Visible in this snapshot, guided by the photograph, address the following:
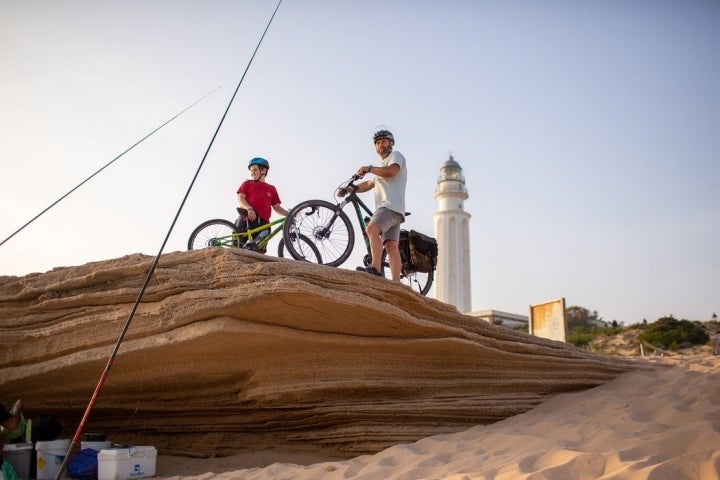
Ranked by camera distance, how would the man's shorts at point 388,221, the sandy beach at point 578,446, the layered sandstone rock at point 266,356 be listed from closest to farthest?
1. the sandy beach at point 578,446
2. the layered sandstone rock at point 266,356
3. the man's shorts at point 388,221

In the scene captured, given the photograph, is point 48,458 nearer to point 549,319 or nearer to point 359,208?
point 359,208

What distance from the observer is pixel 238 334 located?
4934mm

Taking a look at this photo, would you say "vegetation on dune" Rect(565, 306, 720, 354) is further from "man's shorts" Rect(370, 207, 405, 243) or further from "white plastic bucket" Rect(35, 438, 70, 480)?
"white plastic bucket" Rect(35, 438, 70, 480)

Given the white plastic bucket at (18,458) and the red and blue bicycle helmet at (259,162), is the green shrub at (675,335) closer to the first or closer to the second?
the red and blue bicycle helmet at (259,162)

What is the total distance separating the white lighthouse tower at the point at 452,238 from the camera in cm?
3158

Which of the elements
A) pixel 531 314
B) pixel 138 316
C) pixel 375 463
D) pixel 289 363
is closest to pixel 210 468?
pixel 289 363

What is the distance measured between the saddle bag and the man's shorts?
62cm

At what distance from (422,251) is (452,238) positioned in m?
26.4

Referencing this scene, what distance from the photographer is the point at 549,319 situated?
1067 centimetres

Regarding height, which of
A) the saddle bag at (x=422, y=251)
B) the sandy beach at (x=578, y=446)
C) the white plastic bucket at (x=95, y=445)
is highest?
the saddle bag at (x=422, y=251)

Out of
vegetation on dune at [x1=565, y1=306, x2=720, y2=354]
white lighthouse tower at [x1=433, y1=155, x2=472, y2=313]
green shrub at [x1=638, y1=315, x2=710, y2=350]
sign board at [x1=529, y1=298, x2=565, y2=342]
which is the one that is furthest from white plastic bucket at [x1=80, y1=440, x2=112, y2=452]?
white lighthouse tower at [x1=433, y1=155, x2=472, y2=313]

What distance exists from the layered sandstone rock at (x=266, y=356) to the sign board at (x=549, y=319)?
3.65m

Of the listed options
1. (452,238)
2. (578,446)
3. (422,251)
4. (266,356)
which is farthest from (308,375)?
(452,238)

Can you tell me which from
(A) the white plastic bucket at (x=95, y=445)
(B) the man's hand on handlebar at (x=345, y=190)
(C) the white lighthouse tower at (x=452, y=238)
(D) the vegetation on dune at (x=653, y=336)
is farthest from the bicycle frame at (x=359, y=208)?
(C) the white lighthouse tower at (x=452, y=238)
